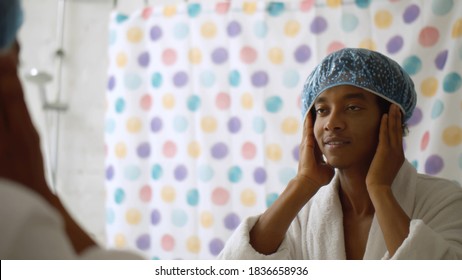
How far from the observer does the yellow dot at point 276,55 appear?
1.69m

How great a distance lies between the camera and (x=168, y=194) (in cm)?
179

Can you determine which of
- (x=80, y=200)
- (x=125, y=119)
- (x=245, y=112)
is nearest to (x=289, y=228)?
(x=245, y=112)

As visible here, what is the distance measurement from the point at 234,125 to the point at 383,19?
0.55m

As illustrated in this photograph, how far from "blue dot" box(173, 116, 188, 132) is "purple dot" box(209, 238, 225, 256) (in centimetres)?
37

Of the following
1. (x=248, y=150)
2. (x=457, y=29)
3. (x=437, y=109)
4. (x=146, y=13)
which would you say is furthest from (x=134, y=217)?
(x=457, y=29)

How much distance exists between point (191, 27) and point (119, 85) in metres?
0.32

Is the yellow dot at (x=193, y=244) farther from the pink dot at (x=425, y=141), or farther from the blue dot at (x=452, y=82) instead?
the blue dot at (x=452, y=82)

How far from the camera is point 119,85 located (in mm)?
1866

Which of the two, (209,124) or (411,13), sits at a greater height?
(411,13)

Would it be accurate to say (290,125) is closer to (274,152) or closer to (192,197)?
(274,152)

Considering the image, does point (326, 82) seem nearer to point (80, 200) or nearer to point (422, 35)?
point (422, 35)

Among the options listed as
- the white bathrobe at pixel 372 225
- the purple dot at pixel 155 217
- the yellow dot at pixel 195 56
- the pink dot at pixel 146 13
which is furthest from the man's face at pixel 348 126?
the pink dot at pixel 146 13

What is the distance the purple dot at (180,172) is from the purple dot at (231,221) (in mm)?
197

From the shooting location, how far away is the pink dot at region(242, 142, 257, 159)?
1701 mm
